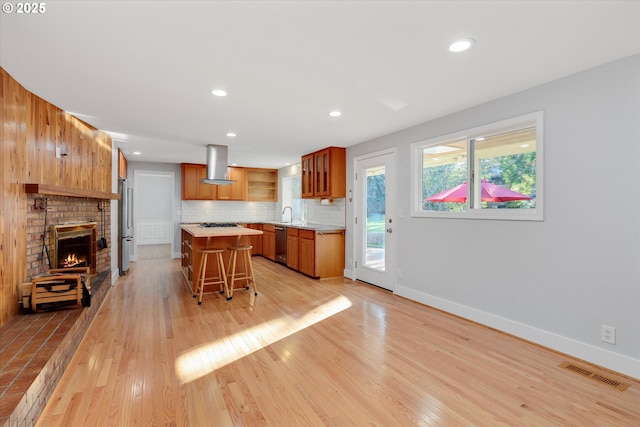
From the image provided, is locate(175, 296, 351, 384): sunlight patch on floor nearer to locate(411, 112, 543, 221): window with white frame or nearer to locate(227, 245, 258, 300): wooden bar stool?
locate(227, 245, 258, 300): wooden bar stool

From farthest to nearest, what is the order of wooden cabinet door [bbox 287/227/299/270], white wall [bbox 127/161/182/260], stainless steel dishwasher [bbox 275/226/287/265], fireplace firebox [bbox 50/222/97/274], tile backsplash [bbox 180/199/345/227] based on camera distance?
white wall [bbox 127/161/182/260] < stainless steel dishwasher [bbox 275/226/287/265] < tile backsplash [bbox 180/199/345/227] < wooden cabinet door [bbox 287/227/299/270] < fireplace firebox [bbox 50/222/97/274]

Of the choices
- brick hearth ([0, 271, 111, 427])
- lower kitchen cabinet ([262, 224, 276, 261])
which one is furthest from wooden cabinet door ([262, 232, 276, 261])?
brick hearth ([0, 271, 111, 427])

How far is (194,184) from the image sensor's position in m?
7.49

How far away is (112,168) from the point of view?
5.01 m

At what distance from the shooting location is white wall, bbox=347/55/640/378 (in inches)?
89.1

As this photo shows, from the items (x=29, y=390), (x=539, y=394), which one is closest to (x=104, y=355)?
(x=29, y=390)

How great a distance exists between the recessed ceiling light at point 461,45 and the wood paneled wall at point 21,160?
11.0 feet

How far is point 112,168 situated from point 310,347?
4.41 m

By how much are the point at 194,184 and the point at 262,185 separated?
6.01 feet

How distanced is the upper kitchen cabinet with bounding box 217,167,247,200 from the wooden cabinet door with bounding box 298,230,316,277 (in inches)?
119

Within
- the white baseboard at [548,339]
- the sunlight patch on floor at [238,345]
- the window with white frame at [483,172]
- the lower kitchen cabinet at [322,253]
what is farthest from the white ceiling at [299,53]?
the lower kitchen cabinet at [322,253]

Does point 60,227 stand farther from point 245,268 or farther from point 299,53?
point 299,53

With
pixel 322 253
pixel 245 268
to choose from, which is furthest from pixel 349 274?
pixel 245 268

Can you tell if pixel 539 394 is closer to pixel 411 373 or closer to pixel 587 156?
pixel 411 373
